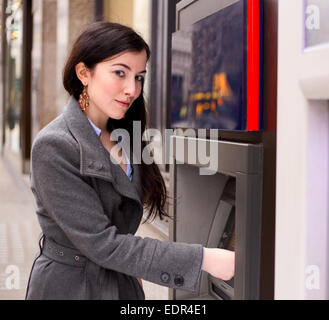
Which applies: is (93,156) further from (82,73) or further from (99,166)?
(82,73)

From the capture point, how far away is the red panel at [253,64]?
1.07m

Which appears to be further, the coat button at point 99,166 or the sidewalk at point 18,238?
the sidewalk at point 18,238

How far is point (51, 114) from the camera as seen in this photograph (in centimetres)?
556

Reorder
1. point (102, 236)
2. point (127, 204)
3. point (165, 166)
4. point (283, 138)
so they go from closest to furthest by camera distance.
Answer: point (283, 138), point (102, 236), point (127, 204), point (165, 166)

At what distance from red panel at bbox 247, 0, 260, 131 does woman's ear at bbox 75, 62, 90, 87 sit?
0.43m

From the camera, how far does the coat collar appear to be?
116 cm

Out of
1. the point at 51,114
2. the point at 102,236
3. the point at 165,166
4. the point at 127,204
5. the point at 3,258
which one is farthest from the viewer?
the point at 51,114

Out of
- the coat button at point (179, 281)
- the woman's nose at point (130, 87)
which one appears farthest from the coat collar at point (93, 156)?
the coat button at point (179, 281)

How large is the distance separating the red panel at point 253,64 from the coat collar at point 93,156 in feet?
1.19

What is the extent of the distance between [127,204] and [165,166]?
161 centimetres

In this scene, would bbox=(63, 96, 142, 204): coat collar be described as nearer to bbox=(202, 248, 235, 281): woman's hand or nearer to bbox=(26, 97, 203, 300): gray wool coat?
bbox=(26, 97, 203, 300): gray wool coat

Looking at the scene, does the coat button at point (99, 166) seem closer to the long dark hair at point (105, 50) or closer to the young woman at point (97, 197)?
the young woman at point (97, 197)

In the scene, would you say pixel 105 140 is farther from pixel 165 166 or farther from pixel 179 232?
pixel 165 166
